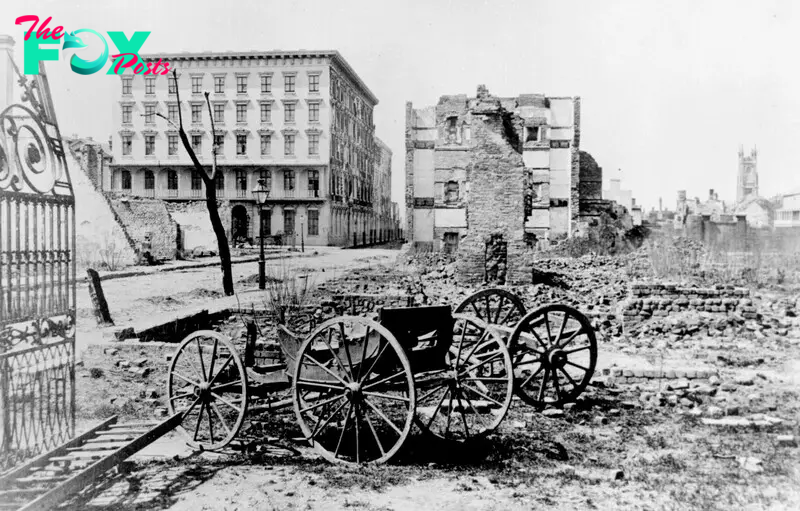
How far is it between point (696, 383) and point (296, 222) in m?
41.8

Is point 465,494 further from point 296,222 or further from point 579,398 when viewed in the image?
point 296,222

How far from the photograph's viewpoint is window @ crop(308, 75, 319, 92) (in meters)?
46.4

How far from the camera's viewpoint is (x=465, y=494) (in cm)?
475

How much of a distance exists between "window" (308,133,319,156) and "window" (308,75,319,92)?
321 cm

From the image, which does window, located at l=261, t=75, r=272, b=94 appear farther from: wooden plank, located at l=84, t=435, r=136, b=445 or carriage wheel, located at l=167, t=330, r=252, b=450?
wooden plank, located at l=84, t=435, r=136, b=445

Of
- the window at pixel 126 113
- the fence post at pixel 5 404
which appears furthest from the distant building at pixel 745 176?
the fence post at pixel 5 404

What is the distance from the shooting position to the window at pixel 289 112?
46750mm

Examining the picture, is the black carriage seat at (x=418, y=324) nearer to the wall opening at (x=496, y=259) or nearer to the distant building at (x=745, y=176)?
the wall opening at (x=496, y=259)

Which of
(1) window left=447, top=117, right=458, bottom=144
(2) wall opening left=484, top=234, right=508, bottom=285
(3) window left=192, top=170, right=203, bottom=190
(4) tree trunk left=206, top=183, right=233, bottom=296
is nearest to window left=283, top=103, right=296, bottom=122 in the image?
(3) window left=192, top=170, right=203, bottom=190

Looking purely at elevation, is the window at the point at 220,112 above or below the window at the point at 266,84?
below

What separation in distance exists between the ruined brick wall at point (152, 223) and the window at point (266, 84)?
18713 mm

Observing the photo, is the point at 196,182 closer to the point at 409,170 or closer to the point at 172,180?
the point at 172,180

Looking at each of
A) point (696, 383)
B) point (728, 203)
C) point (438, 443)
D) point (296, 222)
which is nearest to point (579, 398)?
point (696, 383)

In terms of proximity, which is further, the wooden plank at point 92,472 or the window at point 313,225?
the window at point 313,225
